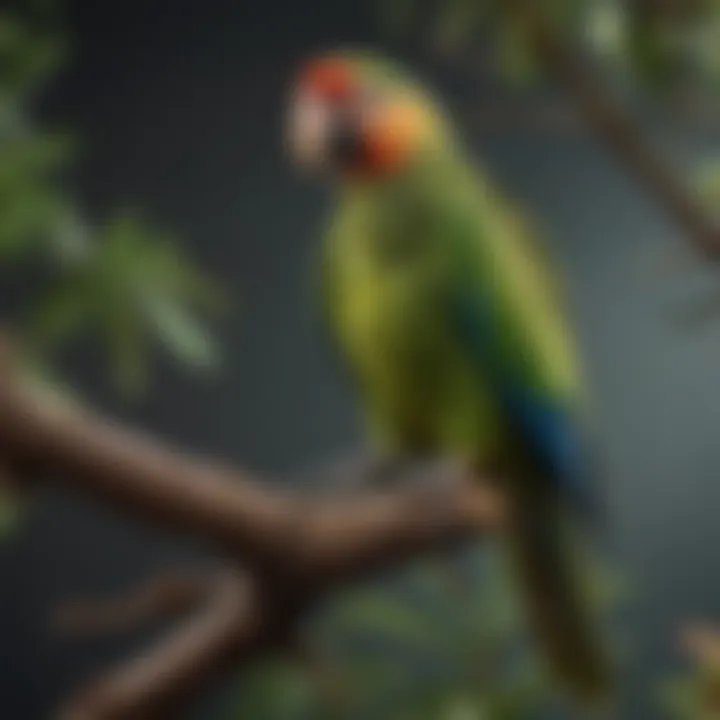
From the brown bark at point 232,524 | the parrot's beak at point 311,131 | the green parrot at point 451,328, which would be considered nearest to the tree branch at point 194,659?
the brown bark at point 232,524

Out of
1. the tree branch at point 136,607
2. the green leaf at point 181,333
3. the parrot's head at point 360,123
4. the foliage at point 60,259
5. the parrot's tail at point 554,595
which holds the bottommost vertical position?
the parrot's tail at point 554,595

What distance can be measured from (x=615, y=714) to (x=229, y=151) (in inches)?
15.8

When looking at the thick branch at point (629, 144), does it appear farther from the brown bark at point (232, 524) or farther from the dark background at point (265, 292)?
the brown bark at point (232, 524)

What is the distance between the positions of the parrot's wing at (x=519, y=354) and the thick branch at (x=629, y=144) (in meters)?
0.12

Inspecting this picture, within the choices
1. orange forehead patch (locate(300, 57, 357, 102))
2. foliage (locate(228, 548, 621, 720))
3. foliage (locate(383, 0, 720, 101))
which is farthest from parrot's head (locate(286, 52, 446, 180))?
foliage (locate(228, 548, 621, 720))

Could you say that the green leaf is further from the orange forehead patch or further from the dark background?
the orange forehead patch

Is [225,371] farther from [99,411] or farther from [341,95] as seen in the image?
[341,95]

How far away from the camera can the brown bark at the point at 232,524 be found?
0.91 meters

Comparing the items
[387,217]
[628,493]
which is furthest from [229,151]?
[628,493]

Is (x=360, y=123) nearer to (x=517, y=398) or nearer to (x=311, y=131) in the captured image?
(x=311, y=131)

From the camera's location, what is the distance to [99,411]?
38.5 inches

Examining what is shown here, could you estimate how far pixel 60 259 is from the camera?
0.99 metres

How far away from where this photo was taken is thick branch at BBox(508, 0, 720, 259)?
1.00m

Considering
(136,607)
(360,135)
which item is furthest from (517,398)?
(136,607)
